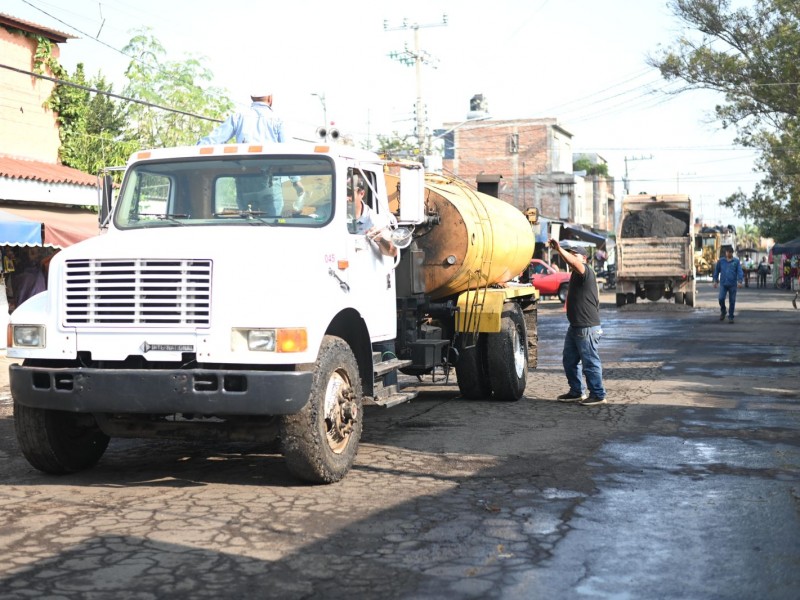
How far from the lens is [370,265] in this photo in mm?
8477

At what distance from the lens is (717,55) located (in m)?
34.2

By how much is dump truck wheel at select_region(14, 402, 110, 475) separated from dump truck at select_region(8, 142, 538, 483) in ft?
0.05

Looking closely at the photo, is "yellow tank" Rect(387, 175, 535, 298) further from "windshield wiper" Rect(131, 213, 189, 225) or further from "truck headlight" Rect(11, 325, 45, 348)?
"truck headlight" Rect(11, 325, 45, 348)

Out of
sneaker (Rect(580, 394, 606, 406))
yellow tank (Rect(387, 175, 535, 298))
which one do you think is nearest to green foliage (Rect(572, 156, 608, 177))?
yellow tank (Rect(387, 175, 535, 298))

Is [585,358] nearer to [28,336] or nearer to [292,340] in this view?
[292,340]

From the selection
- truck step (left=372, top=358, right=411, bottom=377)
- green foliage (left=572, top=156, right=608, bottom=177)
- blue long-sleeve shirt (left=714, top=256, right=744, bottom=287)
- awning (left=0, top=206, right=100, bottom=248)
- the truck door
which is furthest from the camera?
green foliage (left=572, top=156, right=608, bottom=177)

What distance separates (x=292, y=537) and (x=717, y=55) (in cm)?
3180

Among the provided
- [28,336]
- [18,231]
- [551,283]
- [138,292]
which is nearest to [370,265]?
[138,292]

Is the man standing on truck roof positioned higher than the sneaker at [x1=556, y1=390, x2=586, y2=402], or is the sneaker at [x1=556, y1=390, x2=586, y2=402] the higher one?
the man standing on truck roof

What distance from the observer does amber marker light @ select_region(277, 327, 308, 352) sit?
6.79 meters

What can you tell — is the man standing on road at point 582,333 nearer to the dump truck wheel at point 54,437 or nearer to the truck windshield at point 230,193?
the truck windshield at point 230,193

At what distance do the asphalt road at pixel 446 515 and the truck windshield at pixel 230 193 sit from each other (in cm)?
→ 193

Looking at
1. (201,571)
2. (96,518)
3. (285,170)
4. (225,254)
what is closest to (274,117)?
(285,170)

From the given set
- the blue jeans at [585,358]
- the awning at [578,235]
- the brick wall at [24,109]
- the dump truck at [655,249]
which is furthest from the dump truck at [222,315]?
the awning at [578,235]
